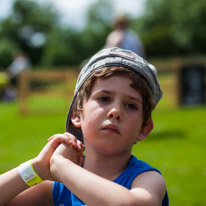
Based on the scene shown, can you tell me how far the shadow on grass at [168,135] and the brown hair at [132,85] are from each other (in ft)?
17.2

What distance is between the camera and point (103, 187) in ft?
5.20

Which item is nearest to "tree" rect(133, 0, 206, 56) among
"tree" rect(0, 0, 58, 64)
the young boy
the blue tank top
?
"tree" rect(0, 0, 58, 64)

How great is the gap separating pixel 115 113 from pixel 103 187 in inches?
13.8

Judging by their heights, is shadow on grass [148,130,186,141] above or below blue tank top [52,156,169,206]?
above

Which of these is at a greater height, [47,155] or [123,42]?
[123,42]

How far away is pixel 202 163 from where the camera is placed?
5238mm

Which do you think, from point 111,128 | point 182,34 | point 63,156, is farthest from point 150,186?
point 182,34

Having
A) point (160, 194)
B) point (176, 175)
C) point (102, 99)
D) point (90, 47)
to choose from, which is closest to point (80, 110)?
point (102, 99)

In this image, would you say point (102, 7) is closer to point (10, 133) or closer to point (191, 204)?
point (10, 133)

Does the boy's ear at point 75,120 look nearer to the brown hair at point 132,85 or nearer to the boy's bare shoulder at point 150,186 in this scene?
the brown hair at point 132,85

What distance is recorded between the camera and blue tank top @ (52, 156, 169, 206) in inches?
72.7

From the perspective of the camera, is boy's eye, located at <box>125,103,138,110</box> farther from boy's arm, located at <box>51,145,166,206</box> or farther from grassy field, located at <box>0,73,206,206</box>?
grassy field, located at <box>0,73,206,206</box>

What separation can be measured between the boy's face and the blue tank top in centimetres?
9

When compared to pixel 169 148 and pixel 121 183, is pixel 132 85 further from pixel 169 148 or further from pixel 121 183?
pixel 169 148
